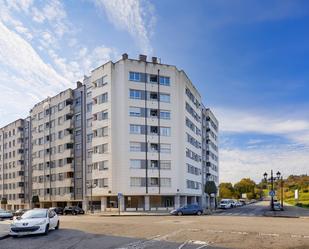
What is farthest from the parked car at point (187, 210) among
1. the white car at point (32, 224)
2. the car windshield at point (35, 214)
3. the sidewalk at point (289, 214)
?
the car windshield at point (35, 214)

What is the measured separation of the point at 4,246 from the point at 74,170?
64.2 m

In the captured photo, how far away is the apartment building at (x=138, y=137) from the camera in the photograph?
67.2 metres

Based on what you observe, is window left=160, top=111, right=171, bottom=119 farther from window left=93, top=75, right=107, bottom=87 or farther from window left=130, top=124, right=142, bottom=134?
window left=93, top=75, right=107, bottom=87

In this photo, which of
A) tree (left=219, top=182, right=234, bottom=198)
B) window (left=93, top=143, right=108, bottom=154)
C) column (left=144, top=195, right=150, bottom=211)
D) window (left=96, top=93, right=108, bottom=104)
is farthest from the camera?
tree (left=219, top=182, right=234, bottom=198)

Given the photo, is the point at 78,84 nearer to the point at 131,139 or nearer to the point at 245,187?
the point at 131,139

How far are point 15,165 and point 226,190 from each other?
67681mm

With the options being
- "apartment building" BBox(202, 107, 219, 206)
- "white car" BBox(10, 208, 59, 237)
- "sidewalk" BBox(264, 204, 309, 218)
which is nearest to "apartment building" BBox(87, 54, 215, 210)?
"sidewalk" BBox(264, 204, 309, 218)

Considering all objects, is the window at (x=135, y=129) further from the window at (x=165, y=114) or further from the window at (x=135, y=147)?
the window at (x=165, y=114)

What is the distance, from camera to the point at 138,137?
222 ft

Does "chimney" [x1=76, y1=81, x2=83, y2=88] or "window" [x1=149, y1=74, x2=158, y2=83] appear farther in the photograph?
"chimney" [x1=76, y1=81, x2=83, y2=88]

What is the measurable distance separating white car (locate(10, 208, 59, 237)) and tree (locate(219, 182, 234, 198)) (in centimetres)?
11620

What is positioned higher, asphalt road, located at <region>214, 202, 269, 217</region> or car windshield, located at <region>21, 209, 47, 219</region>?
car windshield, located at <region>21, 209, 47, 219</region>

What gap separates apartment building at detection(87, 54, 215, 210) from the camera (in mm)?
67250

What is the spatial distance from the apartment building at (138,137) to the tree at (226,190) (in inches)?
2619
